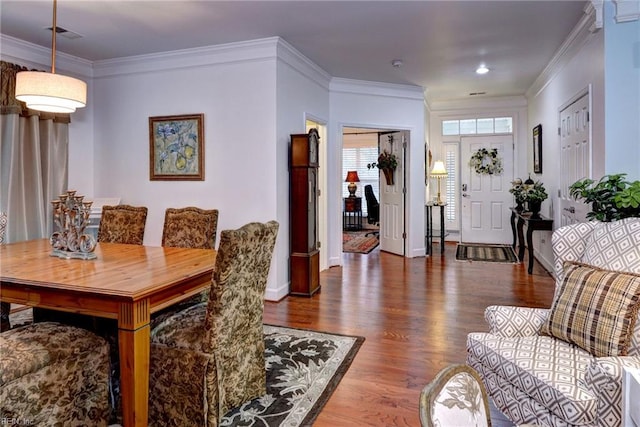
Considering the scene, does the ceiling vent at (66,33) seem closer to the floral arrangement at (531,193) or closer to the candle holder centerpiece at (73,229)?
the candle holder centerpiece at (73,229)

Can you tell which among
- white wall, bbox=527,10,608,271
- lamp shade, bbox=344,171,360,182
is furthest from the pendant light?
lamp shade, bbox=344,171,360,182

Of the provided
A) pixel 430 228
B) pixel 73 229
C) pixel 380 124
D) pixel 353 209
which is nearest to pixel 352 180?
pixel 353 209

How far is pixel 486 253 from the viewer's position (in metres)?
6.54

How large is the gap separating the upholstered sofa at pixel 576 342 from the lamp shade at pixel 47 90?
267 cm

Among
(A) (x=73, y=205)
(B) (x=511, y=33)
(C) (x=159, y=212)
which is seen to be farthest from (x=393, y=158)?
(A) (x=73, y=205)

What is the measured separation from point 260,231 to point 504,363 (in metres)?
1.26

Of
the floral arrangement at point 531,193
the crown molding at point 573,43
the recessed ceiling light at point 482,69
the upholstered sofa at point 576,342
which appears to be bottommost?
the upholstered sofa at point 576,342

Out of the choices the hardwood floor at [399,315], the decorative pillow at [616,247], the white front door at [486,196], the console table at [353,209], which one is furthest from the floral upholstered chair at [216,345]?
the console table at [353,209]

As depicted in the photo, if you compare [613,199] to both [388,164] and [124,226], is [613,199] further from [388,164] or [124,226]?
[388,164]

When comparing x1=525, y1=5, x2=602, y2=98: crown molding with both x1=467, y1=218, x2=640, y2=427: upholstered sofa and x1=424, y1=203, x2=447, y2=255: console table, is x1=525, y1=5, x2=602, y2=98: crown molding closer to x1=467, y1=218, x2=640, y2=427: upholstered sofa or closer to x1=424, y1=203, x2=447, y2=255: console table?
x1=467, y1=218, x2=640, y2=427: upholstered sofa

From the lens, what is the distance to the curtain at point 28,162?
391cm

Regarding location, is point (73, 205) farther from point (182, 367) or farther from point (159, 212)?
point (159, 212)

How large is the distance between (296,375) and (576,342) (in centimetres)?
152

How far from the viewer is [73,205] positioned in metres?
2.48
